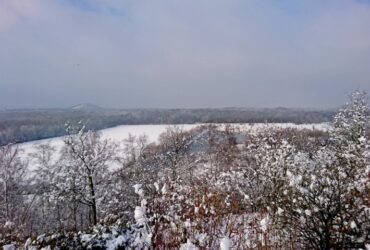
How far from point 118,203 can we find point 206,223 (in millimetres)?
25798

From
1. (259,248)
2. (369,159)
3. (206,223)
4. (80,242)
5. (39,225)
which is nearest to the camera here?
(259,248)

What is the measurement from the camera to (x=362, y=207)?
6.58 metres

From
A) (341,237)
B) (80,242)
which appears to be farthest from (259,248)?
(80,242)

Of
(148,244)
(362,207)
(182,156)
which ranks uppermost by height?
(362,207)

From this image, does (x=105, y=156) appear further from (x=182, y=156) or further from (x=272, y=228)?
(x=272, y=228)

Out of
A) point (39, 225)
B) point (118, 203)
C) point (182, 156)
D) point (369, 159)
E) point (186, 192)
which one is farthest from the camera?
point (182, 156)

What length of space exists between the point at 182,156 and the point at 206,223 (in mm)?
32814

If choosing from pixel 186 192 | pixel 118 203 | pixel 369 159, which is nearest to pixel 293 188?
pixel 186 192

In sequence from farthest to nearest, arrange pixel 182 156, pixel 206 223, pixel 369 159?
pixel 182 156 < pixel 369 159 < pixel 206 223

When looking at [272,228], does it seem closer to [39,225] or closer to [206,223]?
[206,223]

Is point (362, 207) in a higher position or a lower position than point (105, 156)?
higher

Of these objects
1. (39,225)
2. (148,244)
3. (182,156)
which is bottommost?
(39,225)

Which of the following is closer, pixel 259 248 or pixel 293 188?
pixel 259 248

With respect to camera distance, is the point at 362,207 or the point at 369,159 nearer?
the point at 362,207
